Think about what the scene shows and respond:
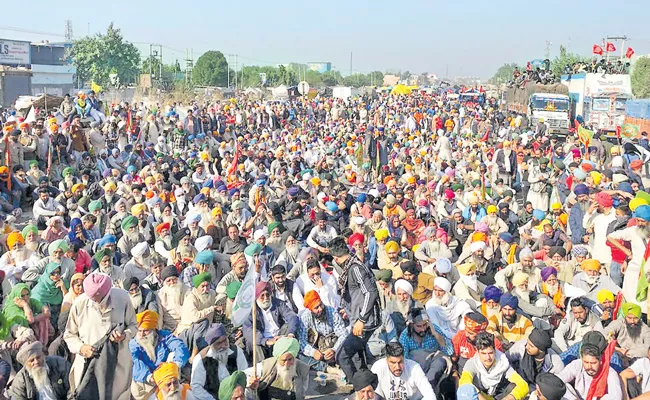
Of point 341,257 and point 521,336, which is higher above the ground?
point 341,257

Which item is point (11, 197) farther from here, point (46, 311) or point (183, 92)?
point (183, 92)

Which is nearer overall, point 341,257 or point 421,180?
point 341,257

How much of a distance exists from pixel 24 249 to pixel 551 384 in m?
5.29

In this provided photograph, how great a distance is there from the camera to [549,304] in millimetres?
6172

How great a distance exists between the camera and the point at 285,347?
527 centimetres

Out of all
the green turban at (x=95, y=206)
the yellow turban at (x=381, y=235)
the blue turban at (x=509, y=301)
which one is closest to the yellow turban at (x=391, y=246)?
the yellow turban at (x=381, y=235)

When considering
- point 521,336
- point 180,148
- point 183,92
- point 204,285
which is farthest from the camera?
point 183,92

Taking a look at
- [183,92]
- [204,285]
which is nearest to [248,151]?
[204,285]

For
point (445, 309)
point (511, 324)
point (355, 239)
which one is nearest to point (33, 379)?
point (445, 309)

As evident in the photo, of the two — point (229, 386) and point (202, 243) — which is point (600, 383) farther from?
point (202, 243)

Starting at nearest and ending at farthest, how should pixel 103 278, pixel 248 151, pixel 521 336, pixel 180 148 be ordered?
pixel 103 278, pixel 521 336, pixel 248 151, pixel 180 148

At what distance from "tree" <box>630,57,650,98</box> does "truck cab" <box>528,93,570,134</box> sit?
2160 centimetres

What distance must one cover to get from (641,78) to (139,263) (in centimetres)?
4634

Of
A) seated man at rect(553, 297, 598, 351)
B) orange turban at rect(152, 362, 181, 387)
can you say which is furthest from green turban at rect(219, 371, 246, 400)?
seated man at rect(553, 297, 598, 351)
